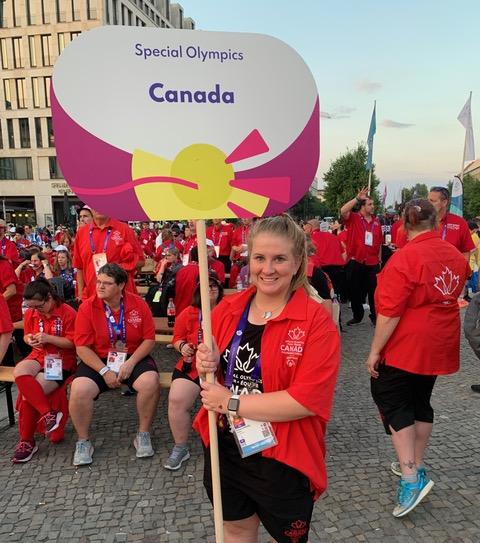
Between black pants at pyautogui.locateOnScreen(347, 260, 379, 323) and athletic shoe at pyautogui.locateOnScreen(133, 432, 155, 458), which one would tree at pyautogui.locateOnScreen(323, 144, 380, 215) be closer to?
black pants at pyautogui.locateOnScreen(347, 260, 379, 323)

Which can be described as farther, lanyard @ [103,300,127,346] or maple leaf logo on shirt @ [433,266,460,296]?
lanyard @ [103,300,127,346]

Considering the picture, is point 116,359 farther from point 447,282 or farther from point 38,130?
point 38,130

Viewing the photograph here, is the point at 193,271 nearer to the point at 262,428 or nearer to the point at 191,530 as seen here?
the point at 191,530

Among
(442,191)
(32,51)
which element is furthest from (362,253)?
(32,51)

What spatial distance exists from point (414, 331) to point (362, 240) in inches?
189

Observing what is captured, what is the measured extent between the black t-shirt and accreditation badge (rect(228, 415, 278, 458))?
117 mm

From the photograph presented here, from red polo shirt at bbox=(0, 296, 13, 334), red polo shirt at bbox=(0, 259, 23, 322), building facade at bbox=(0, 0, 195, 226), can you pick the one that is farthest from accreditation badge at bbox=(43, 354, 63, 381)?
building facade at bbox=(0, 0, 195, 226)

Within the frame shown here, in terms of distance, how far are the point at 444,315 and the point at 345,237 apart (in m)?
4.97

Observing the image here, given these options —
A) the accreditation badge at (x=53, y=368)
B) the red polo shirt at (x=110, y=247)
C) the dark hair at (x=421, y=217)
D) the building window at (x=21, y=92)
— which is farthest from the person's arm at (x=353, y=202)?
the building window at (x=21, y=92)

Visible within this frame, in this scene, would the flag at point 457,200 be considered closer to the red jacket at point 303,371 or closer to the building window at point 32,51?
the red jacket at point 303,371

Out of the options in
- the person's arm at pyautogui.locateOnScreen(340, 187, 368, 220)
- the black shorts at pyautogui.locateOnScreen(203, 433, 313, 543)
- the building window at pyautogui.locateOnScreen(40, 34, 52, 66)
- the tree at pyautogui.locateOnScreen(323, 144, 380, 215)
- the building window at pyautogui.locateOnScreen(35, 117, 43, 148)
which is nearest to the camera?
the black shorts at pyautogui.locateOnScreen(203, 433, 313, 543)

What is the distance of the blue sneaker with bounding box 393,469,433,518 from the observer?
275 cm

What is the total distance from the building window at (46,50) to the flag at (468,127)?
4712 cm

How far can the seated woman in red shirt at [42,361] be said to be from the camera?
12.3 feet
